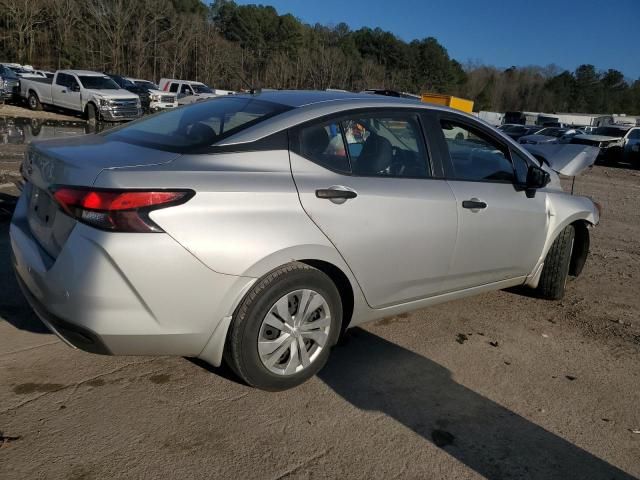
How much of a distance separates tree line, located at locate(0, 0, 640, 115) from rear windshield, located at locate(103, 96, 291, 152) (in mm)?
52909

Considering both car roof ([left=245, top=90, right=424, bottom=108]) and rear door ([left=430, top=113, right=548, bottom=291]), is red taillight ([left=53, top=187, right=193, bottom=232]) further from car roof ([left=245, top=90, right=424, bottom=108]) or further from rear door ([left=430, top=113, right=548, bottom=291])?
rear door ([left=430, top=113, right=548, bottom=291])

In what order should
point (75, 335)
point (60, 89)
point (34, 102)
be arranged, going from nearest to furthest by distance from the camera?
1. point (75, 335)
2. point (60, 89)
3. point (34, 102)

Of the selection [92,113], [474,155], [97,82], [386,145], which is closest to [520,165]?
[474,155]

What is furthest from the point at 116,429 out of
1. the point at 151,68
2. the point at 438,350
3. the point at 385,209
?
the point at 151,68

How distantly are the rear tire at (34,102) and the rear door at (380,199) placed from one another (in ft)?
80.2

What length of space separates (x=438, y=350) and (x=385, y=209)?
1179 mm

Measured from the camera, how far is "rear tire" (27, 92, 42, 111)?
23906mm

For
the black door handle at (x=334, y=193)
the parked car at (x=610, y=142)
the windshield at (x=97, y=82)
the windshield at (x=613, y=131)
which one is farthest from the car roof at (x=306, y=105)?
the windshield at (x=613, y=131)

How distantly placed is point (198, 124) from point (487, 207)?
1982 mm

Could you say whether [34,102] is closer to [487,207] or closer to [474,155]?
[474,155]

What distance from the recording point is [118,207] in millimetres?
2438

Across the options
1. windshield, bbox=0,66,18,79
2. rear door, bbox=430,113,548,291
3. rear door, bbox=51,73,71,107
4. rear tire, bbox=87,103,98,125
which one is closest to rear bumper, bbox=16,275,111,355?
rear door, bbox=430,113,548,291

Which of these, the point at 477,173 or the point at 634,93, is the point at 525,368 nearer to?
the point at 477,173

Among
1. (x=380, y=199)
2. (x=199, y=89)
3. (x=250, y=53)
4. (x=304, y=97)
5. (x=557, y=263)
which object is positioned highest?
(x=250, y=53)
